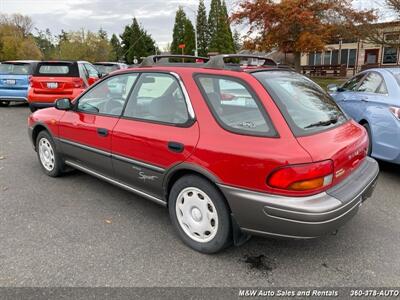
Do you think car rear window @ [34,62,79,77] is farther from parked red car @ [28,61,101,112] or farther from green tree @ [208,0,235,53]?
green tree @ [208,0,235,53]

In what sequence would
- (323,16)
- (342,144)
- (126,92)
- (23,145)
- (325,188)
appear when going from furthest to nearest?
(323,16) < (23,145) < (126,92) < (342,144) < (325,188)

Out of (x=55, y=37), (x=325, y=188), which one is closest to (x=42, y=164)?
(x=325, y=188)

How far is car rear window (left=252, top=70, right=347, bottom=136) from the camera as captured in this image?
275 centimetres

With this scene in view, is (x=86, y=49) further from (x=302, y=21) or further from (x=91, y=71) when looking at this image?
(x=91, y=71)

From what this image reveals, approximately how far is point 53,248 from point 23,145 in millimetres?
4444

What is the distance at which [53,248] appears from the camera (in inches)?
122

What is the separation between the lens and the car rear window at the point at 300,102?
2748mm

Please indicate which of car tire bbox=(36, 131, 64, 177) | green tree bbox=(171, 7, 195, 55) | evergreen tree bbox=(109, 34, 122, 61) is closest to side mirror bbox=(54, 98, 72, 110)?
car tire bbox=(36, 131, 64, 177)

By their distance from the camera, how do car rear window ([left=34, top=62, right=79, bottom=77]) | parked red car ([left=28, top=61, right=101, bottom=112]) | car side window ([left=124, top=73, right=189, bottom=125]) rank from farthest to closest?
car rear window ([left=34, top=62, right=79, bottom=77])
parked red car ([left=28, top=61, right=101, bottom=112])
car side window ([left=124, top=73, right=189, bottom=125])

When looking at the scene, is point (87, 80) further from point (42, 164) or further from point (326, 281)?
point (326, 281)

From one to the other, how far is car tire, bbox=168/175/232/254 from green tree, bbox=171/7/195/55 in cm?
6082

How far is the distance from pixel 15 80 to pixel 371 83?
10387mm

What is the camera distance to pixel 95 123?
3902 millimetres

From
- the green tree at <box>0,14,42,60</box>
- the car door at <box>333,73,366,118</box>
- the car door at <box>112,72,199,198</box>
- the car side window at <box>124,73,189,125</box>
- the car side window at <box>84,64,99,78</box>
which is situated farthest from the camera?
the green tree at <box>0,14,42,60</box>
